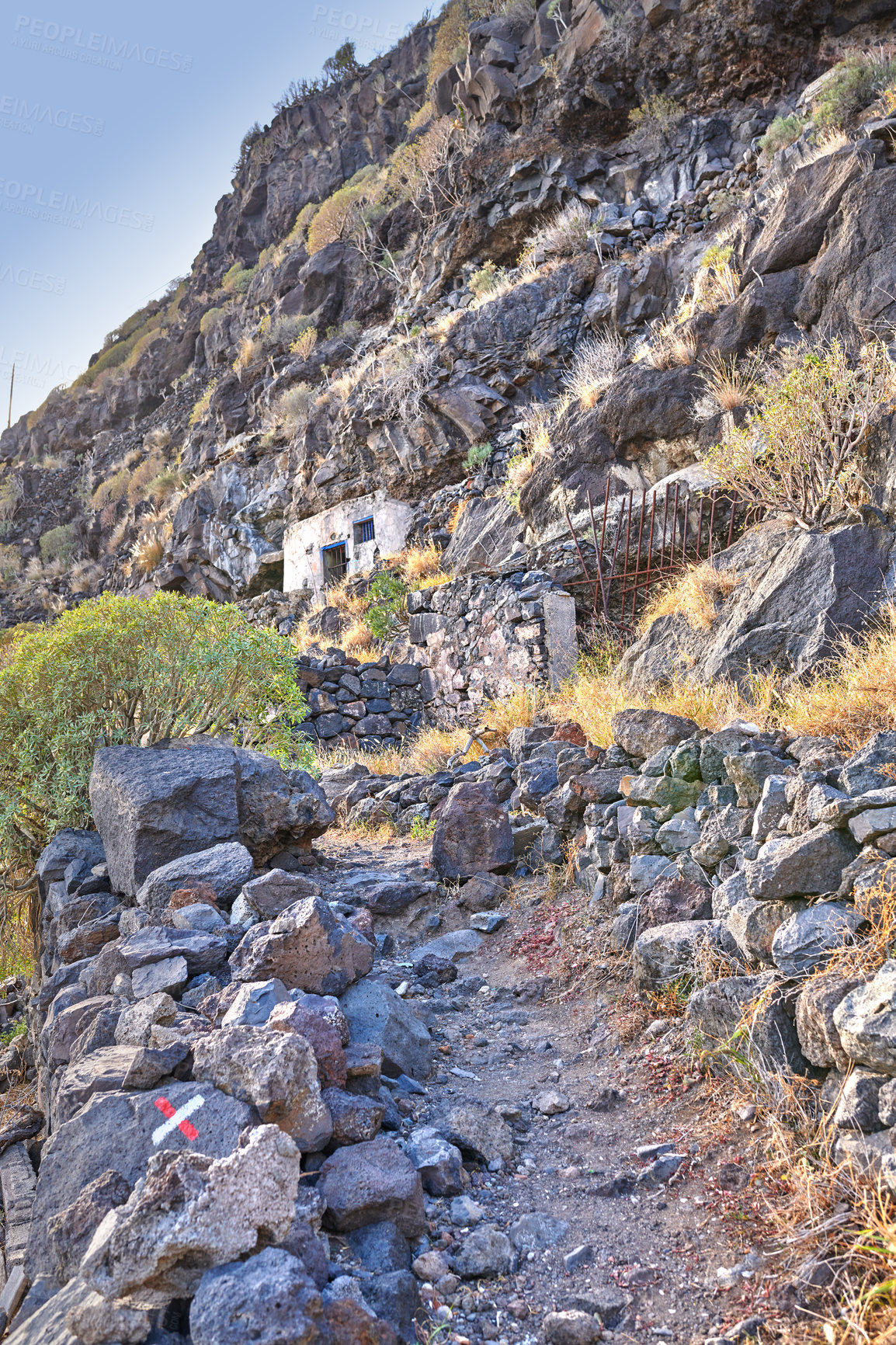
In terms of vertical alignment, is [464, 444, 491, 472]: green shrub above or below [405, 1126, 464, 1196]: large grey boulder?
above

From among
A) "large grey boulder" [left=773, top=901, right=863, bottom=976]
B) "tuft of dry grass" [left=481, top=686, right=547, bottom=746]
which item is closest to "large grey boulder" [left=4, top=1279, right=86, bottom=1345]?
"large grey boulder" [left=773, top=901, right=863, bottom=976]

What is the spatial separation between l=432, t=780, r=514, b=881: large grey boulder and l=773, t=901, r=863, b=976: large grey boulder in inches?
115

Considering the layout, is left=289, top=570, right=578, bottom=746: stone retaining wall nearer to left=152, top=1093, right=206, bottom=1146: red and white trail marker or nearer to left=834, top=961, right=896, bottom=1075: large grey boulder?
left=834, top=961, right=896, bottom=1075: large grey boulder

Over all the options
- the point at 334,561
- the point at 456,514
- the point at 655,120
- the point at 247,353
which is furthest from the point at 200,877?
the point at 247,353

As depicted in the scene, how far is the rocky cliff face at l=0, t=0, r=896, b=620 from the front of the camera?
35.8 ft

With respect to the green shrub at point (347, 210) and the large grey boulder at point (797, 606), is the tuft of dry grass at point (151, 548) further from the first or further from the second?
the large grey boulder at point (797, 606)

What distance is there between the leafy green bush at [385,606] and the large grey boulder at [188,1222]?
12635 mm

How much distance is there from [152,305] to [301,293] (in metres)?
20.2

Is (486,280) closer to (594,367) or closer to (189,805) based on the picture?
(594,367)

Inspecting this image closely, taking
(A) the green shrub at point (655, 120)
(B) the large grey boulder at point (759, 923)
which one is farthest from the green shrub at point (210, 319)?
(B) the large grey boulder at point (759, 923)

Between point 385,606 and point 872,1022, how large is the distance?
13224mm

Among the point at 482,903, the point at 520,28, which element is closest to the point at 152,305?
the point at 520,28

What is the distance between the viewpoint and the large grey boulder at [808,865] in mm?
2672

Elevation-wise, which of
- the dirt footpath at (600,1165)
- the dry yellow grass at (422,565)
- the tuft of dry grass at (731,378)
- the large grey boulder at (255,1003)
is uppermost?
the tuft of dry grass at (731,378)
